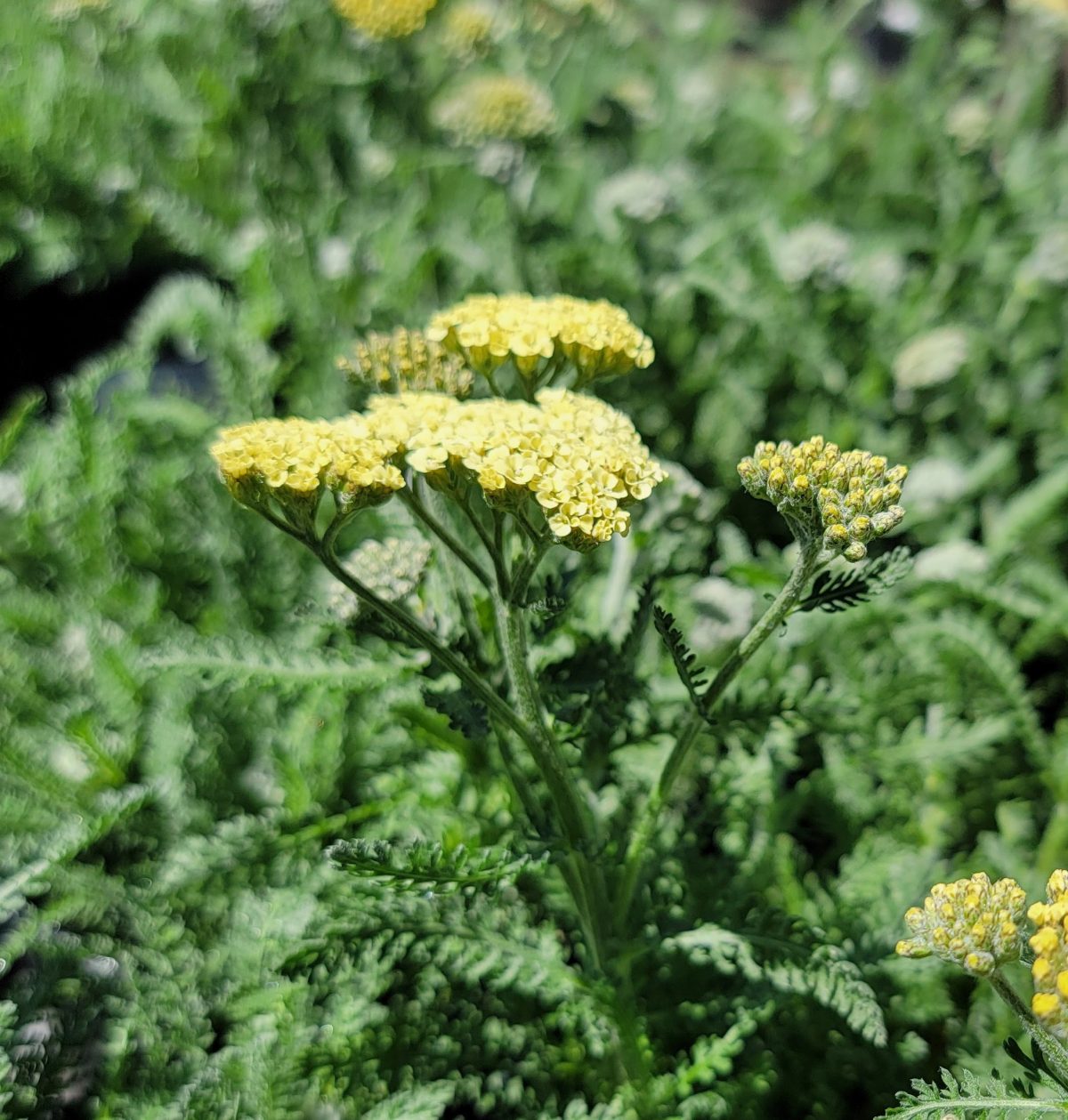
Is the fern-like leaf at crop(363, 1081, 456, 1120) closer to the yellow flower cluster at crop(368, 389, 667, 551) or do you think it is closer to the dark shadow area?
the yellow flower cluster at crop(368, 389, 667, 551)

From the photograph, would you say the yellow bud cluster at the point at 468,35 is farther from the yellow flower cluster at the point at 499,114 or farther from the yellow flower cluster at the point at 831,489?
the yellow flower cluster at the point at 831,489

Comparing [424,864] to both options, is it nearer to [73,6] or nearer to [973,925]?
[973,925]

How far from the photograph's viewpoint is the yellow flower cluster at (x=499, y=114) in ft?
6.32

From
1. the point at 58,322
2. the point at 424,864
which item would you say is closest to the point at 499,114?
the point at 58,322

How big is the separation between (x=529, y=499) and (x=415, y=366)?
29 cm

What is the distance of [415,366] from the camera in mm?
958

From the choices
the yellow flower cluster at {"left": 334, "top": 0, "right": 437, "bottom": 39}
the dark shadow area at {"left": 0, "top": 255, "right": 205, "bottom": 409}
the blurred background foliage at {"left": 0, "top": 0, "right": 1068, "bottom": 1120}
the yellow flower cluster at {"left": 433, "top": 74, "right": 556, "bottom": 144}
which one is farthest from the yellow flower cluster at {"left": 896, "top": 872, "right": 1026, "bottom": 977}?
the dark shadow area at {"left": 0, "top": 255, "right": 205, "bottom": 409}

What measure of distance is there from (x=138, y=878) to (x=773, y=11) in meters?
5.09

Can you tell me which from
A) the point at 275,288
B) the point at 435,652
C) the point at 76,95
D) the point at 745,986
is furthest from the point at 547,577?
the point at 76,95

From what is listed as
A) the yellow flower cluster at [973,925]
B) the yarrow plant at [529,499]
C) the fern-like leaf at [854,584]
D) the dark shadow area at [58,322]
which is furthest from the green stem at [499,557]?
the dark shadow area at [58,322]

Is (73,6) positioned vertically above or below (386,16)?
above

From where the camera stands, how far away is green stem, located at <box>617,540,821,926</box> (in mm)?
744

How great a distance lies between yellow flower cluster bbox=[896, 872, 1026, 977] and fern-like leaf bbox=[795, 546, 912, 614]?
0.21m

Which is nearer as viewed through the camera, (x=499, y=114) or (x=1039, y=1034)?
(x=1039, y=1034)
